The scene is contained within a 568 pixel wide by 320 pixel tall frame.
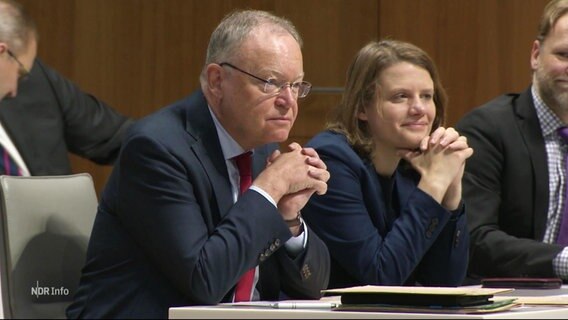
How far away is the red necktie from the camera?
276cm

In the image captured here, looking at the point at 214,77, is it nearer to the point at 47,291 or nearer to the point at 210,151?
the point at 210,151

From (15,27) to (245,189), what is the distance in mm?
1691

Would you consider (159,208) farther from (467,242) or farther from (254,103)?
(467,242)

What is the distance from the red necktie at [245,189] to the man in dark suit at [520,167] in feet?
4.02

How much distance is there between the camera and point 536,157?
387 centimetres

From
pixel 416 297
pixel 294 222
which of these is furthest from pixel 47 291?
pixel 416 297

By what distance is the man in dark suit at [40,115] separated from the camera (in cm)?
414

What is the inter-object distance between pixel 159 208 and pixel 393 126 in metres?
1.09

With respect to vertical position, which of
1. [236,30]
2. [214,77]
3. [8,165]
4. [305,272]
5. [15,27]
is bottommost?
[8,165]

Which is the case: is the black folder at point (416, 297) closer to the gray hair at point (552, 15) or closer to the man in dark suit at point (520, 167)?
the man in dark suit at point (520, 167)

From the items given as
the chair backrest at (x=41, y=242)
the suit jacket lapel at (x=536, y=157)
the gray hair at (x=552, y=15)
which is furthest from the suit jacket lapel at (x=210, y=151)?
the gray hair at (x=552, y=15)

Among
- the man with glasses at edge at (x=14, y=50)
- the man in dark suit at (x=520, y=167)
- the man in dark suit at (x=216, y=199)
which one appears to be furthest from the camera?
the man with glasses at edge at (x=14, y=50)

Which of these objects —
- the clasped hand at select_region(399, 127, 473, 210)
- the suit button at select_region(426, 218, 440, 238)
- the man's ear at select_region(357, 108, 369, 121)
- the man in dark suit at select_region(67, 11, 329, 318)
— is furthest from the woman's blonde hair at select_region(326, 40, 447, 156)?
the man in dark suit at select_region(67, 11, 329, 318)

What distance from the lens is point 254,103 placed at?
282 cm
